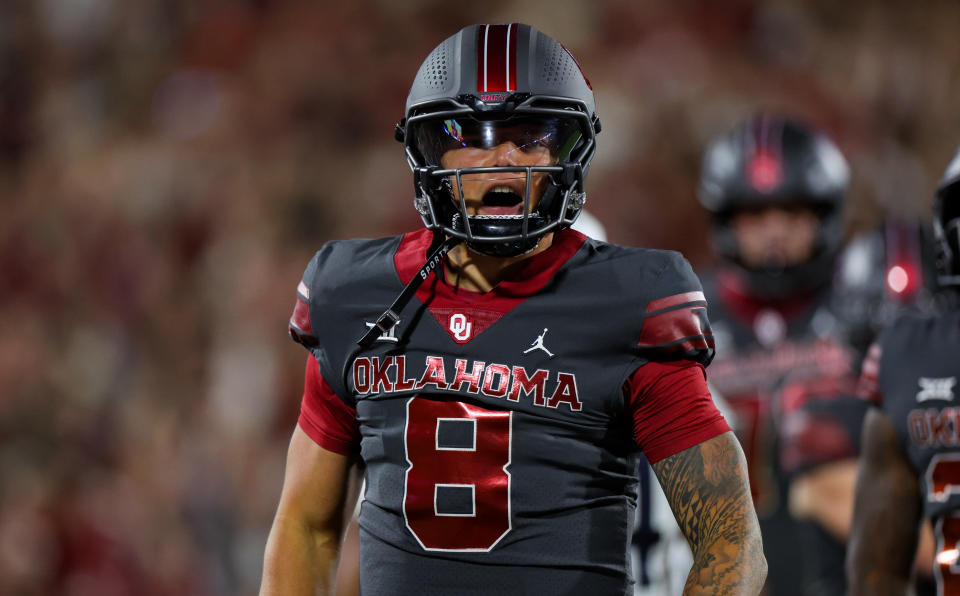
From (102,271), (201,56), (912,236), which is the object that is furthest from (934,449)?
(201,56)

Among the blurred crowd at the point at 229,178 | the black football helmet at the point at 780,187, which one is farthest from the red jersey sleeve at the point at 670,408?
the blurred crowd at the point at 229,178

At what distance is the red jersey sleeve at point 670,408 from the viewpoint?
62.2 inches

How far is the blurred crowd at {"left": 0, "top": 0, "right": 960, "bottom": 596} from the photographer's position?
19.6ft

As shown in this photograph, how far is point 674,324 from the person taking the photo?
159 cm

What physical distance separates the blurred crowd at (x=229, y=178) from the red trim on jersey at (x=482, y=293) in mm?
4106

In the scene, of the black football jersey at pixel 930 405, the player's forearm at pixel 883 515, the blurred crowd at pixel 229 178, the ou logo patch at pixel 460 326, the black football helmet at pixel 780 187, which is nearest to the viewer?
the ou logo patch at pixel 460 326

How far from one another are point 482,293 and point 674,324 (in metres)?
0.28

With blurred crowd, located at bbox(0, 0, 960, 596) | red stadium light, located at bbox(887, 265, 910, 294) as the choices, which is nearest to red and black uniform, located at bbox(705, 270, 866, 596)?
red stadium light, located at bbox(887, 265, 910, 294)

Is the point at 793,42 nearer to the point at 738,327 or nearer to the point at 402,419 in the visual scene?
the point at 738,327

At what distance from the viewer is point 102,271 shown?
685 cm

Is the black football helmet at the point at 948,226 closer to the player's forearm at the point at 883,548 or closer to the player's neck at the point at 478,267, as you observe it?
the player's forearm at the point at 883,548

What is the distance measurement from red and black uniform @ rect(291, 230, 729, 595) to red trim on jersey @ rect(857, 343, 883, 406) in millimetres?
803

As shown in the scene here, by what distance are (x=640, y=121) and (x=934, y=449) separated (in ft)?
16.7

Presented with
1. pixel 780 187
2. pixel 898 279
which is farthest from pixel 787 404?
pixel 780 187
